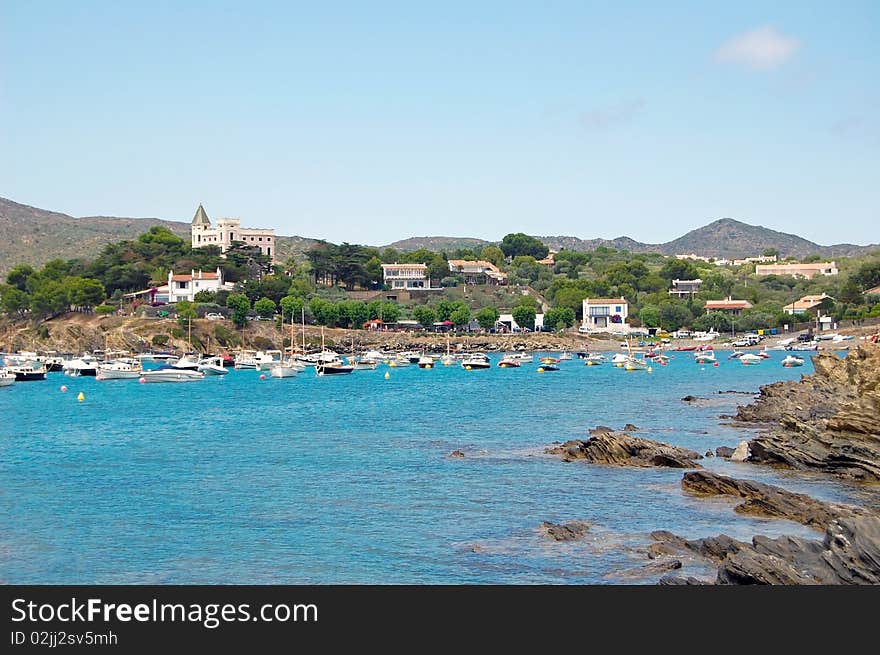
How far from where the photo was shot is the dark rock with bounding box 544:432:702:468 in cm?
3875

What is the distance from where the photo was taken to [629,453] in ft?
131

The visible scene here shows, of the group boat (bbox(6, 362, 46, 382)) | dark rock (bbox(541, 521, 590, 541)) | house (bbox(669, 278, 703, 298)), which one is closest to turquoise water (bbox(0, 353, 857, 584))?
dark rock (bbox(541, 521, 590, 541))

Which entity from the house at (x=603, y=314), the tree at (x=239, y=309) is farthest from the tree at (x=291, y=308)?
the house at (x=603, y=314)

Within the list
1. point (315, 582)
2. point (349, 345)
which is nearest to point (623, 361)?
point (349, 345)

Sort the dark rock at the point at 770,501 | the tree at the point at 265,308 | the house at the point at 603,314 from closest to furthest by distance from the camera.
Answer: the dark rock at the point at 770,501
the tree at the point at 265,308
the house at the point at 603,314

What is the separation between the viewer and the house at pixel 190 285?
6081 inches

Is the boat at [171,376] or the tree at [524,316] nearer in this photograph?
the boat at [171,376]

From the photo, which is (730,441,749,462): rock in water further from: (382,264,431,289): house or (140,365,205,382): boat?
(382,264,431,289): house

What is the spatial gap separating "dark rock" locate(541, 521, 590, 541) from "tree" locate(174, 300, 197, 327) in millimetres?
114139

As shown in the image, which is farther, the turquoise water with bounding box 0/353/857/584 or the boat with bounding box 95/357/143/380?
the boat with bounding box 95/357/143/380

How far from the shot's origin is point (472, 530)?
1109 inches

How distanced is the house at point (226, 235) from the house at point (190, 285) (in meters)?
24.9

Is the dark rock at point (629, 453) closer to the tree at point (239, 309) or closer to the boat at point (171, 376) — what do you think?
the boat at point (171, 376)

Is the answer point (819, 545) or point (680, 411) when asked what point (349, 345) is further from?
point (819, 545)
